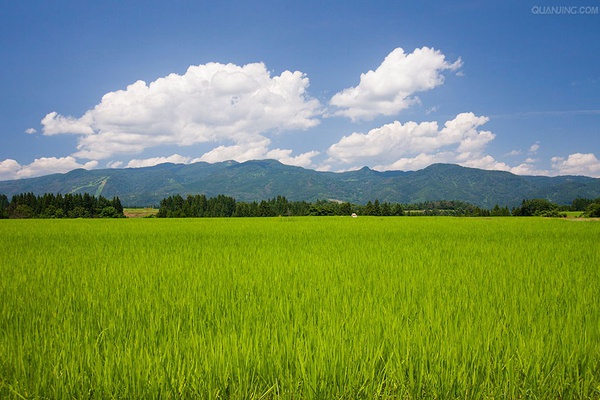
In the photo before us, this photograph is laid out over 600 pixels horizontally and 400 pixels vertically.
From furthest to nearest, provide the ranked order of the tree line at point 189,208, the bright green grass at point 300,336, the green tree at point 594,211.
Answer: the tree line at point 189,208 < the green tree at point 594,211 < the bright green grass at point 300,336

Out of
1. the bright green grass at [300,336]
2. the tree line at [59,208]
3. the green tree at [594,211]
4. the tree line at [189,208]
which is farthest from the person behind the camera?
the tree line at [189,208]

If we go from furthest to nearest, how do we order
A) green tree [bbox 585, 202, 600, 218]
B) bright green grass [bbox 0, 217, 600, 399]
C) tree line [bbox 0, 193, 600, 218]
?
tree line [bbox 0, 193, 600, 218] → green tree [bbox 585, 202, 600, 218] → bright green grass [bbox 0, 217, 600, 399]

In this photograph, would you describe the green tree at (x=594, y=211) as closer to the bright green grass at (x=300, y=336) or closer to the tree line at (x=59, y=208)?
Answer: the bright green grass at (x=300, y=336)

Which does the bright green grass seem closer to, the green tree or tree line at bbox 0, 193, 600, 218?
the green tree

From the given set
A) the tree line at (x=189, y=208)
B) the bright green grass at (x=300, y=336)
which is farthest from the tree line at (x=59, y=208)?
the bright green grass at (x=300, y=336)

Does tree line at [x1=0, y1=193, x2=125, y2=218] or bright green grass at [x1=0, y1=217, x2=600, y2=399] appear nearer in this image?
bright green grass at [x1=0, y1=217, x2=600, y2=399]

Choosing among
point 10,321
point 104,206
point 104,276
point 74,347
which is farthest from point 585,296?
point 104,206

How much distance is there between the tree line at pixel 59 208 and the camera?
231 ft

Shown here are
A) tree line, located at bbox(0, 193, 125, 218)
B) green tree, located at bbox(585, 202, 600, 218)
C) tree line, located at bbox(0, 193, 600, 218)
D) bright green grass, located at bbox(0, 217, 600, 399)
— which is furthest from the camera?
tree line, located at bbox(0, 193, 600, 218)

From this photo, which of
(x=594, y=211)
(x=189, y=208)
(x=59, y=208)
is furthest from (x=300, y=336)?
(x=59, y=208)

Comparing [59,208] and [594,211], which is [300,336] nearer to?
[594,211]

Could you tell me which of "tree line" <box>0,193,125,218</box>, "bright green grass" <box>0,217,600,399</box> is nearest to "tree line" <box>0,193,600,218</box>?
"tree line" <box>0,193,125,218</box>

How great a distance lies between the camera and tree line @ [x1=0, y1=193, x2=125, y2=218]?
70.3 meters

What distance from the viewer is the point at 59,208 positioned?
2891 inches
